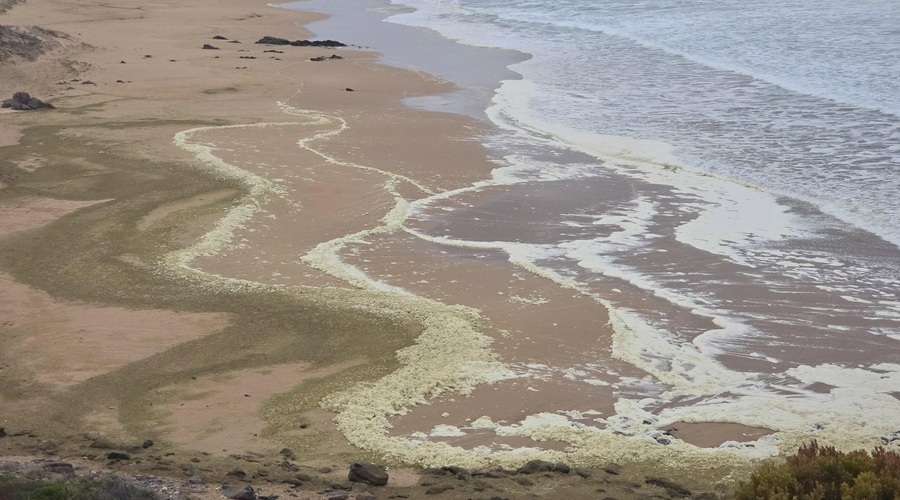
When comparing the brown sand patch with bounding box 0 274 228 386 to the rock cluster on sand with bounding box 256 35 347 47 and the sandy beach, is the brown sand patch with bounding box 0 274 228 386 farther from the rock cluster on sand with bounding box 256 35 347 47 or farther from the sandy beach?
the rock cluster on sand with bounding box 256 35 347 47

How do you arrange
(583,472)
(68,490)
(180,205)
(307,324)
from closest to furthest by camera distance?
1. (68,490)
2. (583,472)
3. (307,324)
4. (180,205)

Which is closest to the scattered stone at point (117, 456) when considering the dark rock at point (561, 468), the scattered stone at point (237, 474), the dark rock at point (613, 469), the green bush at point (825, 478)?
the scattered stone at point (237, 474)

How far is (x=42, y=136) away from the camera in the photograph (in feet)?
46.0

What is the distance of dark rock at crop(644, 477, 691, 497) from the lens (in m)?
5.19

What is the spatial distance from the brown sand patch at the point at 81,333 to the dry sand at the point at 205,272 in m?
0.02

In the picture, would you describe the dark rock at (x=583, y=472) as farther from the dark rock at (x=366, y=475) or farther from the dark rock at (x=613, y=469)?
the dark rock at (x=366, y=475)

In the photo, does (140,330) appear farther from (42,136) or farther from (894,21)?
(894,21)

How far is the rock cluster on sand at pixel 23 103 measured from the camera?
15953 mm

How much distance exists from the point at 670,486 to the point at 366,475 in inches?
61.3

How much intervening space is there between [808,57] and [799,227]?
47.5ft

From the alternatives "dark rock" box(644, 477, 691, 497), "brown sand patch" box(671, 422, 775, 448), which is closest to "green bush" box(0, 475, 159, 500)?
"dark rock" box(644, 477, 691, 497)

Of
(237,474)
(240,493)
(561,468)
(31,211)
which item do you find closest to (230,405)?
(237,474)

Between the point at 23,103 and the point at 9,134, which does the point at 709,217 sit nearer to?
the point at 9,134

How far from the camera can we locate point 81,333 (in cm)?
741
